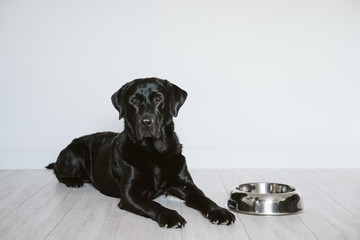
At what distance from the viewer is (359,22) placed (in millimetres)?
4523

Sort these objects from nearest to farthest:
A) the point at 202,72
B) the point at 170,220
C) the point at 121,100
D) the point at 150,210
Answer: the point at 170,220
the point at 150,210
the point at 121,100
the point at 202,72

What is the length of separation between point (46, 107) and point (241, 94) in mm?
2047

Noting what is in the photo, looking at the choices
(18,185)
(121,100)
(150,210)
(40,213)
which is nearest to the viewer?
(150,210)

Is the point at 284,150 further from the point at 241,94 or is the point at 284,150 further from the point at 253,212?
the point at 253,212

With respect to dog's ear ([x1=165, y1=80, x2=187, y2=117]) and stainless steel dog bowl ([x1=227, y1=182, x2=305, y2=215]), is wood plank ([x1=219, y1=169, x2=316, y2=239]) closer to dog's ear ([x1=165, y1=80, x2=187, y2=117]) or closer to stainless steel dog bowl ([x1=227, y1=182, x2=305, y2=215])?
stainless steel dog bowl ([x1=227, y1=182, x2=305, y2=215])

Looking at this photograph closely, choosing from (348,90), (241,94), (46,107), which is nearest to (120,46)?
(46,107)

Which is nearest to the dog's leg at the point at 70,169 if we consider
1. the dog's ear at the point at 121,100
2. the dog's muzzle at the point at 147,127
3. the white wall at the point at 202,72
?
the white wall at the point at 202,72

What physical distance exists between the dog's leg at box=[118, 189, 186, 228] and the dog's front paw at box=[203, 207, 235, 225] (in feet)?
0.58

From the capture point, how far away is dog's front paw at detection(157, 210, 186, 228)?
241 cm

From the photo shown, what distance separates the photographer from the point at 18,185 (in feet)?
12.1

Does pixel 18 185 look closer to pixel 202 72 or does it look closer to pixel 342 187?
pixel 202 72

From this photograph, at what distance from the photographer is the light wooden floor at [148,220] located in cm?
233

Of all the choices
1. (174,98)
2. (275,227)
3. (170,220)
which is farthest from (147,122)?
(275,227)

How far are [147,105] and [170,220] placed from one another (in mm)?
827
